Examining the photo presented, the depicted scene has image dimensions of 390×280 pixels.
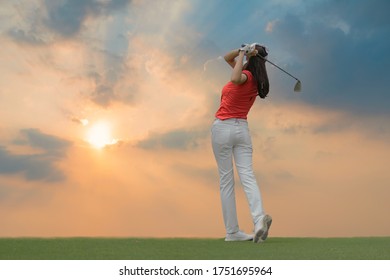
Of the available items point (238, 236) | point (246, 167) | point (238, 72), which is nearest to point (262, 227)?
point (238, 236)

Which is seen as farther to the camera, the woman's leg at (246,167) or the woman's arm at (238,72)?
the woman's leg at (246,167)

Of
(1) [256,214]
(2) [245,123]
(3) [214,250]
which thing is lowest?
(3) [214,250]

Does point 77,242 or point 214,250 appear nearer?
point 214,250

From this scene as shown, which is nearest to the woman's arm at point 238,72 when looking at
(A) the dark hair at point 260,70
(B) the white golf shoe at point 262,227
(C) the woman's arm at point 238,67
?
(C) the woman's arm at point 238,67

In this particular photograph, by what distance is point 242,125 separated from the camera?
28.1ft

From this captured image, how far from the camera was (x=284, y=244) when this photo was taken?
8180 mm

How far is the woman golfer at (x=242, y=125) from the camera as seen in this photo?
8.47 metres

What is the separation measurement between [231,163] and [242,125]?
1.64ft

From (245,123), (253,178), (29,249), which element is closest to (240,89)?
(245,123)

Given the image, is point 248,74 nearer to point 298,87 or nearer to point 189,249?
point 298,87

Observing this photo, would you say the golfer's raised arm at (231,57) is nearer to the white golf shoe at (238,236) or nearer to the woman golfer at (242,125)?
the woman golfer at (242,125)

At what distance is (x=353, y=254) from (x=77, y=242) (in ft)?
10.7

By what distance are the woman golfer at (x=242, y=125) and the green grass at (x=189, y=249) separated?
59 centimetres
